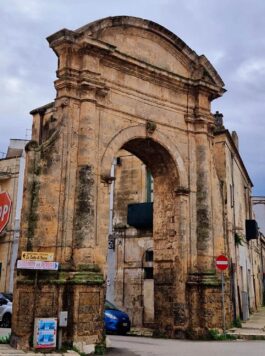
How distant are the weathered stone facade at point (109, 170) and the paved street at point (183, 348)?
2.61 ft

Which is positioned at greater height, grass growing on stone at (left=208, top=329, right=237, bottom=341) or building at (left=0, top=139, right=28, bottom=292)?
building at (left=0, top=139, right=28, bottom=292)

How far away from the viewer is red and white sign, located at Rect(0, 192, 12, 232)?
85.6 ft

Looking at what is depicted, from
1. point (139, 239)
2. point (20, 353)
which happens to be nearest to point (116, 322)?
point (139, 239)

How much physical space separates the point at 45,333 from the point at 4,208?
56.5 feet

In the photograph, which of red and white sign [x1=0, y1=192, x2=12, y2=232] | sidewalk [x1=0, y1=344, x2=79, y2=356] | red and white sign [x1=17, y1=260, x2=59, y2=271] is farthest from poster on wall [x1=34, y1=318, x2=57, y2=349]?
red and white sign [x1=0, y1=192, x2=12, y2=232]

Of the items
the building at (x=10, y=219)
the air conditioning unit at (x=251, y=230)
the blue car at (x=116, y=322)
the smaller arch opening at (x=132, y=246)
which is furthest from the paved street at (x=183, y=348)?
the building at (x=10, y=219)

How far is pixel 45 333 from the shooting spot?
1016 cm

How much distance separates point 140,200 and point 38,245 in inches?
329

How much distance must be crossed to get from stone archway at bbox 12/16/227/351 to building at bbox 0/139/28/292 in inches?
496

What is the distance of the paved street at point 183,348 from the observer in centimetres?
1037

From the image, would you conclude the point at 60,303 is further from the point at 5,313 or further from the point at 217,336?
the point at 5,313

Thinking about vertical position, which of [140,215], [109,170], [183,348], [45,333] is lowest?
[183,348]

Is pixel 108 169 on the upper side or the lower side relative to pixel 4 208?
lower

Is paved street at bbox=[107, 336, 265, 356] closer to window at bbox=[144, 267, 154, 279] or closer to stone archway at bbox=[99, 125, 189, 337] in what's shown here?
stone archway at bbox=[99, 125, 189, 337]
